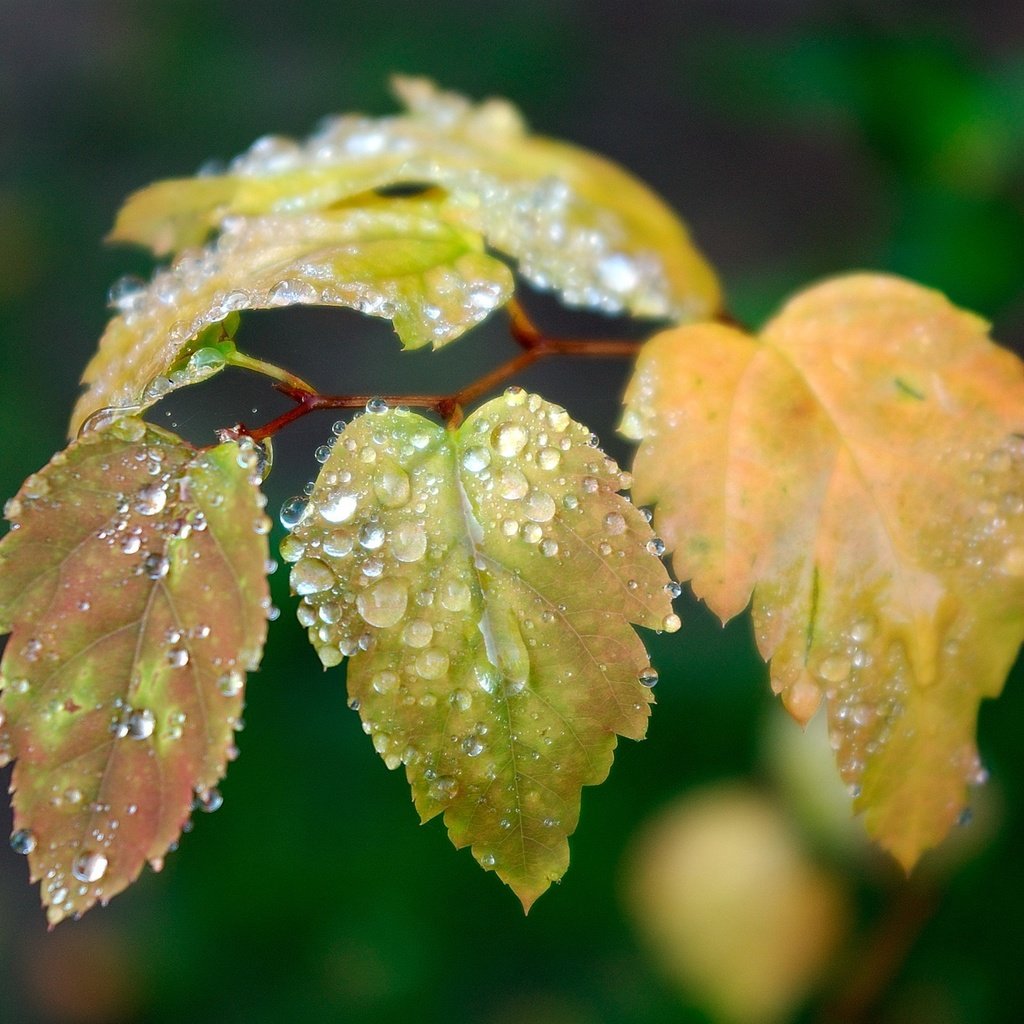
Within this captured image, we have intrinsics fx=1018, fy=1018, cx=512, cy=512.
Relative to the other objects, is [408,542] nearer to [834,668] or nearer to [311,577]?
[311,577]

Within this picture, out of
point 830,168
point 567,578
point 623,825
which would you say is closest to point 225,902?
point 623,825

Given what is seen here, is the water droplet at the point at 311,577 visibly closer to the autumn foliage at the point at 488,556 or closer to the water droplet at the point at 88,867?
the autumn foliage at the point at 488,556

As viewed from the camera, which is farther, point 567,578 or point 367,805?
point 367,805

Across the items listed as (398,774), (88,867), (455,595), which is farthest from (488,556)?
→ (398,774)

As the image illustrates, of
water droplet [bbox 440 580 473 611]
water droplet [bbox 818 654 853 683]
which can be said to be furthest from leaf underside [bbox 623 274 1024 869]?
water droplet [bbox 440 580 473 611]

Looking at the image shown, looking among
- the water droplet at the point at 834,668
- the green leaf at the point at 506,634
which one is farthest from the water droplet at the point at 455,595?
the water droplet at the point at 834,668

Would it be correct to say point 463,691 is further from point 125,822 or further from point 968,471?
point 968,471
